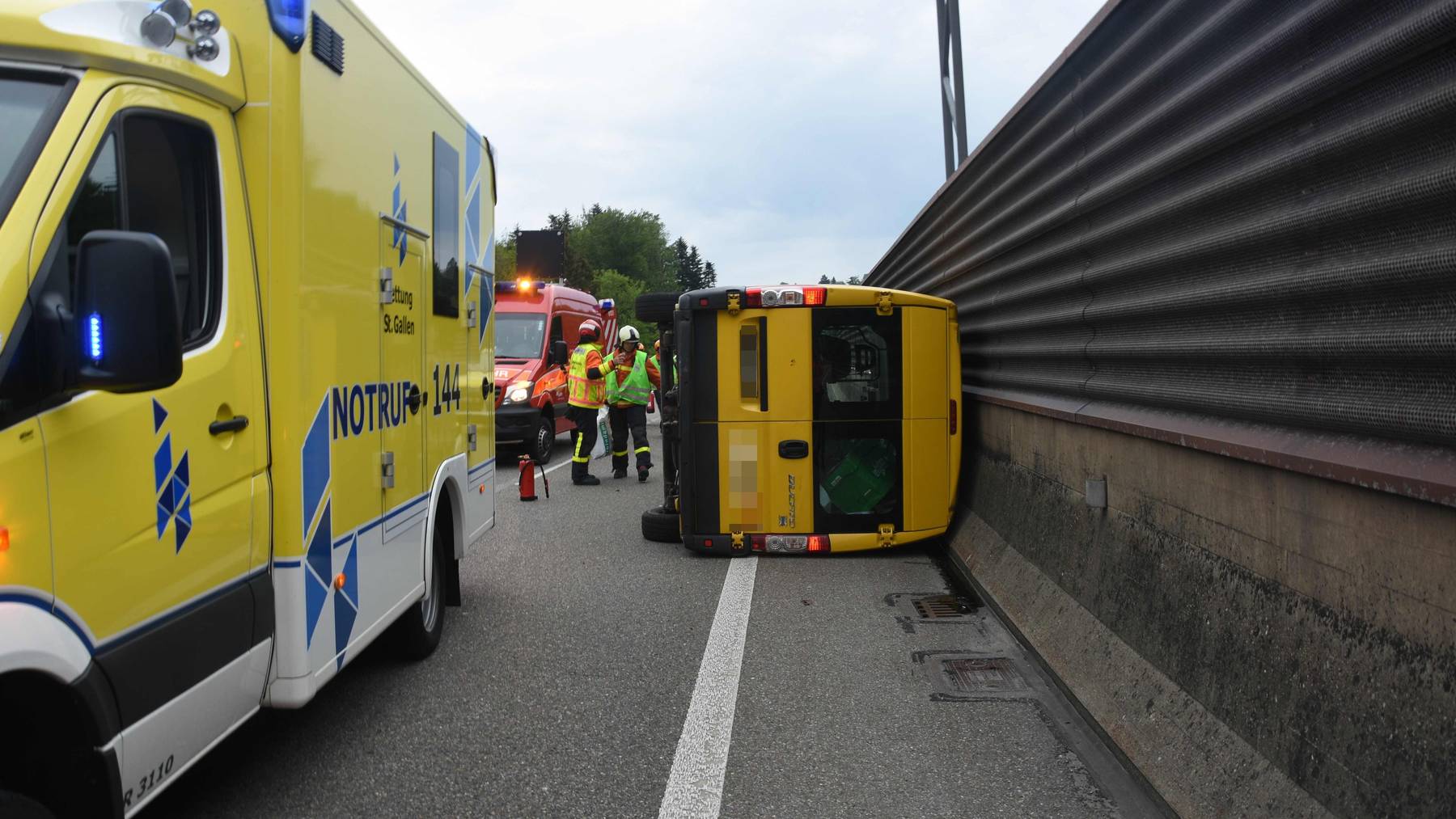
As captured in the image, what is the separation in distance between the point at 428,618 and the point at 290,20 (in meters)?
3.15

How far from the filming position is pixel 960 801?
3.92 meters

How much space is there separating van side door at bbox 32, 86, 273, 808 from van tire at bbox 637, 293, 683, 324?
19.1 ft

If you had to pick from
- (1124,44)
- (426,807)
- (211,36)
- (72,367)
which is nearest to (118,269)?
(72,367)

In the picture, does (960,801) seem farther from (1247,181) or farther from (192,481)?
(192,481)

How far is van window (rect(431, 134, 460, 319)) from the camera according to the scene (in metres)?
5.68

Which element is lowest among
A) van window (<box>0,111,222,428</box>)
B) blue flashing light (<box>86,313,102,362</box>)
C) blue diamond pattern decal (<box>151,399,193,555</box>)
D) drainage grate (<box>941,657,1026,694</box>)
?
drainage grate (<box>941,657,1026,694</box>)

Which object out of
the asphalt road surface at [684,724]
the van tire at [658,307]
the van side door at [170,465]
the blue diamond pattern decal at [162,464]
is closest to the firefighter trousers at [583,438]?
the van tire at [658,307]

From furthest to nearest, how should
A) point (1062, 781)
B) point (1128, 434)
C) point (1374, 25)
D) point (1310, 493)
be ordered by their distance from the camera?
point (1128, 434) < point (1062, 781) < point (1310, 493) < point (1374, 25)

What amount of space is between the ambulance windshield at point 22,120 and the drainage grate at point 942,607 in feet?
16.9

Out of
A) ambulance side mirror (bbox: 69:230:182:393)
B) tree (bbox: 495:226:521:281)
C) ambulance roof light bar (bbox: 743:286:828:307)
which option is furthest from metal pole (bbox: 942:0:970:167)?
tree (bbox: 495:226:521:281)

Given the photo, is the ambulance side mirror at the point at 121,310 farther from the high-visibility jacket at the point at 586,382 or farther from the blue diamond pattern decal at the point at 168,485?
the high-visibility jacket at the point at 586,382

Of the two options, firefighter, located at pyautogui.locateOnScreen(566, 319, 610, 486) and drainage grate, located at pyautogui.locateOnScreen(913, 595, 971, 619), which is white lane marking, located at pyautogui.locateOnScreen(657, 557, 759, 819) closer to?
drainage grate, located at pyautogui.locateOnScreen(913, 595, 971, 619)

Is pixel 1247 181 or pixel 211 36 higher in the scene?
pixel 211 36

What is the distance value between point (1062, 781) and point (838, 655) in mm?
1866
